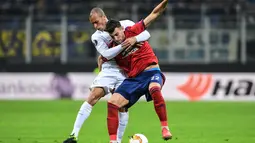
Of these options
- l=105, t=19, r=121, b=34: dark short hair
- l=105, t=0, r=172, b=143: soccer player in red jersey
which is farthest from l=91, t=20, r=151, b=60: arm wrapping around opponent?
l=105, t=19, r=121, b=34: dark short hair

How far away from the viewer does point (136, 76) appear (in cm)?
1029

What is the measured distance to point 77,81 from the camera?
965 inches

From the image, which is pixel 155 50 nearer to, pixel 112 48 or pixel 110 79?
pixel 110 79

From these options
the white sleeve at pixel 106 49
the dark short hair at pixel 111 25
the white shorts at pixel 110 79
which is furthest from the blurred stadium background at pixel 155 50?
the dark short hair at pixel 111 25

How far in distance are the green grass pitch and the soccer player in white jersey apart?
102 cm

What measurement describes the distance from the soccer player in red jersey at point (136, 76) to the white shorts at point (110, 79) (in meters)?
0.61

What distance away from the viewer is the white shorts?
1108 cm

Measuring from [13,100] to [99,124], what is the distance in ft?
28.8

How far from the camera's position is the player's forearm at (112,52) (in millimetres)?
10148

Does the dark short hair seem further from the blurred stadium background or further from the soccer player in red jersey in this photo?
the blurred stadium background

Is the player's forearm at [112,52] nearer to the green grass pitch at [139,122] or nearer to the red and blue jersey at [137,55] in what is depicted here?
the red and blue jersey at [137,55]

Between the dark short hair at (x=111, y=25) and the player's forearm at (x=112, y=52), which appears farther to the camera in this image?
the player's forearm at (x=112, y=52)

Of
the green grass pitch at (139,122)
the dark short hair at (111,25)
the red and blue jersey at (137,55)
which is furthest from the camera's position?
the green grass pitch at (139,122)

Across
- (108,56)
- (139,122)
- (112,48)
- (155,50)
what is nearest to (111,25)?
(112,48)
